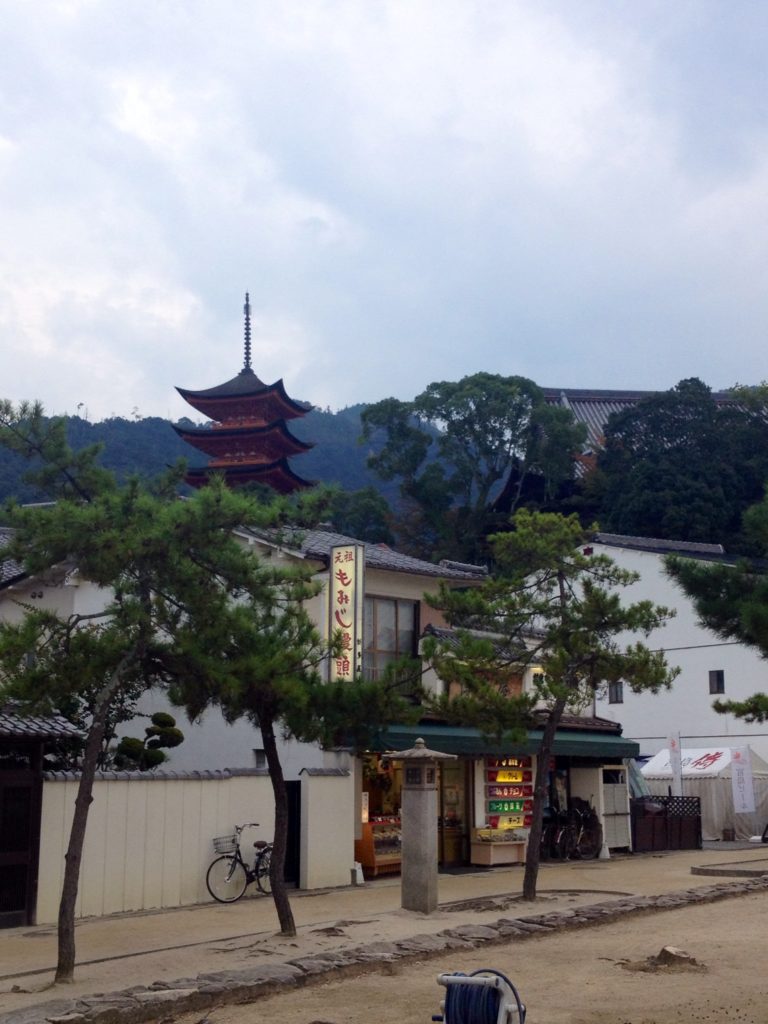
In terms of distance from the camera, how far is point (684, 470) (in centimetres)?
4847

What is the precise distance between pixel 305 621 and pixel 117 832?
18.8ft

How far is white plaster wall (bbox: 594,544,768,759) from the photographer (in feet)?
124

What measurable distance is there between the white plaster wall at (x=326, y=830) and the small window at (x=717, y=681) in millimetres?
21632

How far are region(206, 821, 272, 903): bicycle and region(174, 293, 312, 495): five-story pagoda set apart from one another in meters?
35.5

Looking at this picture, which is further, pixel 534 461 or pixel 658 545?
pixel 534 461

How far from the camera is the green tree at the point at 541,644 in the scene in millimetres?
16984

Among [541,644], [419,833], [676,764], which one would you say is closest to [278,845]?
[419,833]

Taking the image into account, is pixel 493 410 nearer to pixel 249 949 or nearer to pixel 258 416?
pixel 258 416

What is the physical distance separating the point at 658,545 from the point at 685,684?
18.4 ft

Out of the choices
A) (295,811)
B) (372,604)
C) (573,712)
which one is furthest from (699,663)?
(295,811)

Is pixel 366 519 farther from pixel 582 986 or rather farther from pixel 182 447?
pixel 582 986

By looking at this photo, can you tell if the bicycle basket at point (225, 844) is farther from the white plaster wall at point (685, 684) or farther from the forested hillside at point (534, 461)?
the forested hillside at point (534, 461)

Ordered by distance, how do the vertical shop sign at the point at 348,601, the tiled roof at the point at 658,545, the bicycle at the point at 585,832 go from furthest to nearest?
the tiled roof at the point at 658,545 → the bicycle at the point at 585,832 → the vertical shop sign at the point at 348,601

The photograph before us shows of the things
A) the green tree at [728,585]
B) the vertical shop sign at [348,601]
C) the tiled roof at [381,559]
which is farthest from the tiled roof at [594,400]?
the green tree at [728,585]
